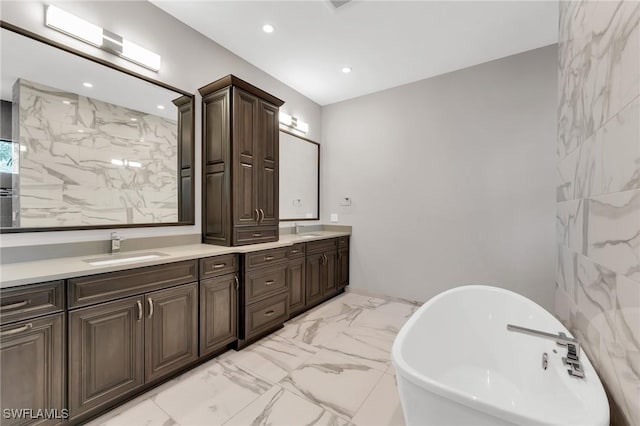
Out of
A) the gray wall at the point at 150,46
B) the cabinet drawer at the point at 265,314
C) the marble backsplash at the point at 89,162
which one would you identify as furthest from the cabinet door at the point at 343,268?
Answer: the marble backsplash at the point at 89,162

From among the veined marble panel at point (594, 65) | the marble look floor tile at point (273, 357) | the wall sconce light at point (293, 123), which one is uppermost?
the wall sconce light at point (293, 123)

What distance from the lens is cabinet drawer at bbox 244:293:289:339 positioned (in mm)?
2307

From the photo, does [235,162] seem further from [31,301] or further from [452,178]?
[452,178]

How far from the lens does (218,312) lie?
210 cm

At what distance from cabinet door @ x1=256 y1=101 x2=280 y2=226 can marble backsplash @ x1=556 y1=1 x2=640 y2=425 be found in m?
2.32

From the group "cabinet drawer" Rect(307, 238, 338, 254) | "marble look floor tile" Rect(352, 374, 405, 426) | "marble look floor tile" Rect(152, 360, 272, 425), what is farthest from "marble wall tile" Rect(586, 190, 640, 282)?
"cabinet drawer" Rect(307, 238, 338, 254)

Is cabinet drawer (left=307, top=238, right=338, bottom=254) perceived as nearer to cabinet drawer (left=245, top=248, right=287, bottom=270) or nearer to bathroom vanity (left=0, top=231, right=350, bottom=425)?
cabinet drawer (left=245, top=248, right=287, bottom=270)

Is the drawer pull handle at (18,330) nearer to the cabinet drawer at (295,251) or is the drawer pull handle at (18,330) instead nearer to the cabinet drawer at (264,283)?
the cabinet drawer at (264,283)

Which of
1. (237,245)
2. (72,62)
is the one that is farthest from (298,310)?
(72,62)

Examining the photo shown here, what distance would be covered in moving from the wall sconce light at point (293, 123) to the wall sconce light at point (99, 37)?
153 cm

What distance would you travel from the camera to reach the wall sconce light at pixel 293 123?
3.44 m

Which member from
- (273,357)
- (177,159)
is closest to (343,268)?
(273,357)

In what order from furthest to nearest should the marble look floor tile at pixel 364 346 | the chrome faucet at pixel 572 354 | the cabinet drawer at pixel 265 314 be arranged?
the cabinet drawer at pixel 265 314
the marble look floor tile at pixel 364 346
the chrome faucet at pixel 572 354

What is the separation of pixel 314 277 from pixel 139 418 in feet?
6.68
